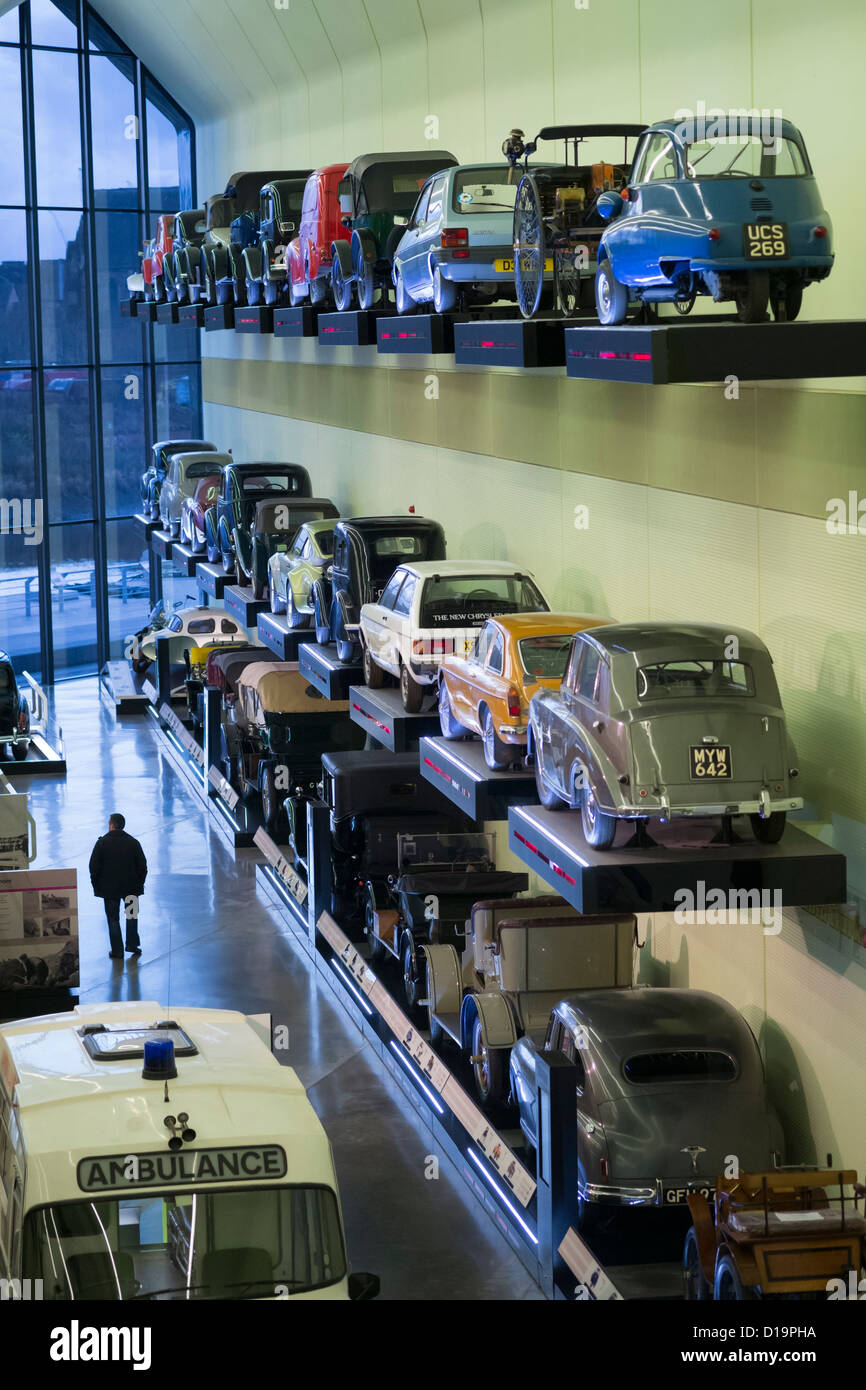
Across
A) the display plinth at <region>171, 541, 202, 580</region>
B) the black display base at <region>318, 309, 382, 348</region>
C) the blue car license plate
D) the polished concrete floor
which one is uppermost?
the black display base at <region>318, 309, 382, 348</region>

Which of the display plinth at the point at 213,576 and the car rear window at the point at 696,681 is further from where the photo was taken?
the display plinth at the point at 213,576

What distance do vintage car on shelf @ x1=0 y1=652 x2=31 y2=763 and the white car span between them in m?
9.30

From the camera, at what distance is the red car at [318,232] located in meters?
14.4

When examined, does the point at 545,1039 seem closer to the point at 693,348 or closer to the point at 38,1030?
the point at 38,1030

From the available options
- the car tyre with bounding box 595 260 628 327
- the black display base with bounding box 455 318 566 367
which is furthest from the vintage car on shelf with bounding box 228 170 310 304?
the car tyre with bounding box 595 260 628 327

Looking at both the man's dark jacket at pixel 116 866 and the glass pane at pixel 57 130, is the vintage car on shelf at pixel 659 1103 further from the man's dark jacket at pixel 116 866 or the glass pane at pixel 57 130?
the glass pane at pixel 57 130

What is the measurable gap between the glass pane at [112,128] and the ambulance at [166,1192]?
77.5ft

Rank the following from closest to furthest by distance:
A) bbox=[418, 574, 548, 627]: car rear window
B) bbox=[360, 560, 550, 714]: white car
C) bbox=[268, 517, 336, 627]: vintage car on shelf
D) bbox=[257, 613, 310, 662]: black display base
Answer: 1. bbox=[360, 560, 550, 714]: white car
2. bbox=[418, 574, 548, 627]: car rear window
3. bbox=[257, 613, 310, 662]: black display base
4. bbox=[268, 517, 336, 627]: vintage car on shelf

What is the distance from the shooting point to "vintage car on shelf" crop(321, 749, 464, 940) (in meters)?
13.5

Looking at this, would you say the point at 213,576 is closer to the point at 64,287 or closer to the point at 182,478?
the point at 182,478

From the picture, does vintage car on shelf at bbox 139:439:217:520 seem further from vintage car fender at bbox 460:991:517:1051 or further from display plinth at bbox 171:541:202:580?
vintage car fender at bbox 460:991:517:1051

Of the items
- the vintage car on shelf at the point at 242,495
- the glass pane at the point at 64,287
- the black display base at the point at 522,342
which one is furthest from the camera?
the glass pane at the point at 64,287

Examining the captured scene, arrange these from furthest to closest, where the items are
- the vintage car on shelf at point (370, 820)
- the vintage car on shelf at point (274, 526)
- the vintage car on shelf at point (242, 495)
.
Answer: the vintage car on shelf at point (242, 495) → the vintage car on shelf at point (274, 526) → the vintage car on shelf at point (370, 820)

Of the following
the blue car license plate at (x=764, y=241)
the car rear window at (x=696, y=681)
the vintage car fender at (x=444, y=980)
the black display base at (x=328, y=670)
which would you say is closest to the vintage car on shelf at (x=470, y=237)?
the black display base at (x=328, y=670)
